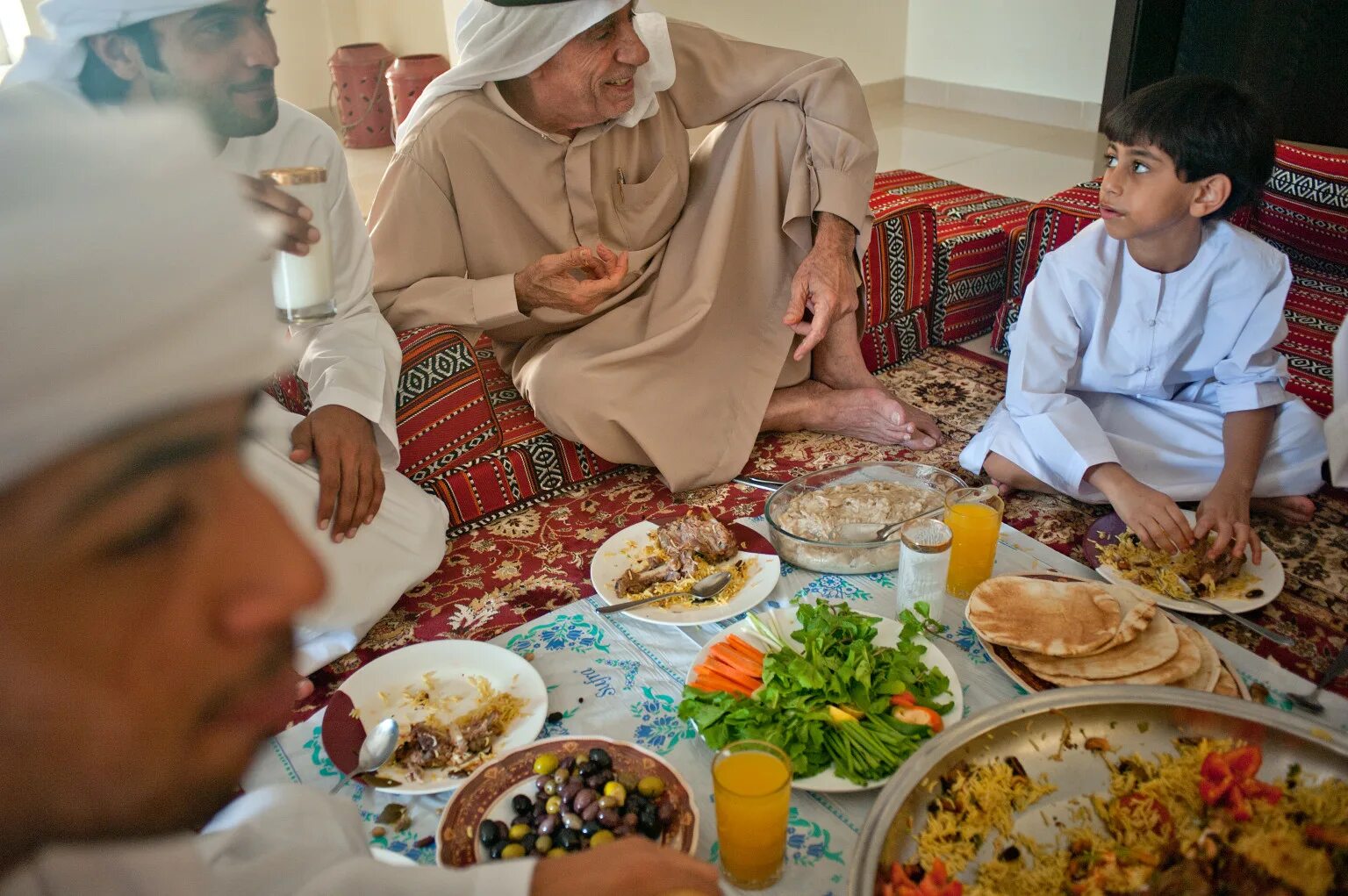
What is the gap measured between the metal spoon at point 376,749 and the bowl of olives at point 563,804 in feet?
0.61

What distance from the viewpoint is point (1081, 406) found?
222cm

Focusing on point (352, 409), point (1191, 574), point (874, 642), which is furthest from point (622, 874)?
point (1191, 574)

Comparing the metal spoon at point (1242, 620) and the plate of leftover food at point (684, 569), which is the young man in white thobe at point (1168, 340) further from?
the plate of leftover food at point (684, 569)

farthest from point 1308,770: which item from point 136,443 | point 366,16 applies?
point 366,16

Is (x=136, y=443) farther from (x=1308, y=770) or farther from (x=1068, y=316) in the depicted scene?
(x=1068, y=316)

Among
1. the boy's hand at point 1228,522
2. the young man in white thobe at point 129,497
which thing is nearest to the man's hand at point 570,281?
the boy's hand at point 1228,522

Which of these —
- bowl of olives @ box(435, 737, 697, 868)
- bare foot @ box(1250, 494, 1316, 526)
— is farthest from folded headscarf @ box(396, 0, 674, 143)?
bare foot @ box(1250, 494, 1316, 526)

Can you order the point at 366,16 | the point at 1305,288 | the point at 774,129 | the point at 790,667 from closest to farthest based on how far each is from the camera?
the point at 790,667
the point at 774,129
the point at 1305,288
the point at 366,16

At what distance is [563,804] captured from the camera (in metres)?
1.24

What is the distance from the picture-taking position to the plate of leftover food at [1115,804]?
98 cm

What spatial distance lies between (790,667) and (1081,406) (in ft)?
3.88

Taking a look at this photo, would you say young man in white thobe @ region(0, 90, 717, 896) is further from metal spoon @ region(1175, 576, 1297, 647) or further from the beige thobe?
the beige thobe

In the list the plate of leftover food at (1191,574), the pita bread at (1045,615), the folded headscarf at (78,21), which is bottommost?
the plate of leftover food at (1191,574)

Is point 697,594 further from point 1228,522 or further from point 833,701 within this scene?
point 1228,522
